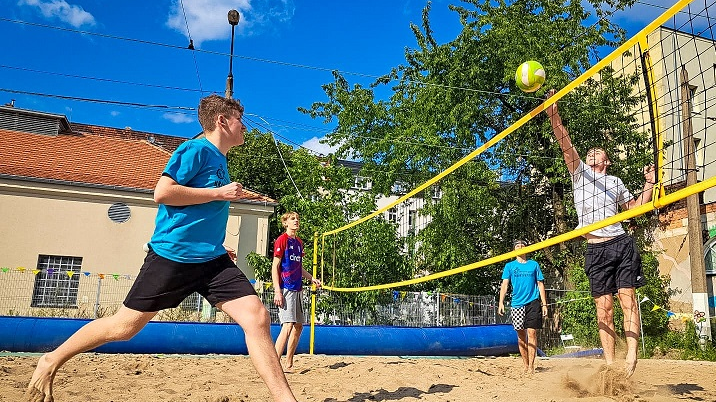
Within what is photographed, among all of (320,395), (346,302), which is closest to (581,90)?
(346,302)

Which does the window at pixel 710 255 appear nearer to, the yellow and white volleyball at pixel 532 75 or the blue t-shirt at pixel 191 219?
the yellow and white volleyball at pixel 532 75

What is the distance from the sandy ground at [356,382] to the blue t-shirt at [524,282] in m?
0.75

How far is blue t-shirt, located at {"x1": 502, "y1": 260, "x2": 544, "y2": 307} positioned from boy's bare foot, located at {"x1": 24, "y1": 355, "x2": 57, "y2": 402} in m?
4.49

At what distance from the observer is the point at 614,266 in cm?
391

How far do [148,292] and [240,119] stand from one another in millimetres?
1044

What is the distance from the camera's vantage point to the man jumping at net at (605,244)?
3824mm

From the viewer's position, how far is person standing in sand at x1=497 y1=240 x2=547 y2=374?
5570mm

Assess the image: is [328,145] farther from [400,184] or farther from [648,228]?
[648,228]

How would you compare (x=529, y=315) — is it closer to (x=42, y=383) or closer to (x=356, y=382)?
(x=356, y=382)

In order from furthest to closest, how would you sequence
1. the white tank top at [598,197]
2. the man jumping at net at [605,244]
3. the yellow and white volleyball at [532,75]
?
the yellow and white volleyball at [532,75] → the white tank top at [598,197] → the man jumping at net at [605,244]

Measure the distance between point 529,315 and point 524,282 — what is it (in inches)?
14.5

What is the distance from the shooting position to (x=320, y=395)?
397 centimetres

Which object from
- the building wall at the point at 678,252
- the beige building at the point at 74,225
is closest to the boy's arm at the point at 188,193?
the beige building at the point at 74,225

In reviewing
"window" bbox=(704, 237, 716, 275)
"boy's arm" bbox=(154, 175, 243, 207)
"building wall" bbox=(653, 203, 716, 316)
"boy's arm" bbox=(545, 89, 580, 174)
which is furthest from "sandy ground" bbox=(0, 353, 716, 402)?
"window" bbox=(704, 237, 716, 275)
